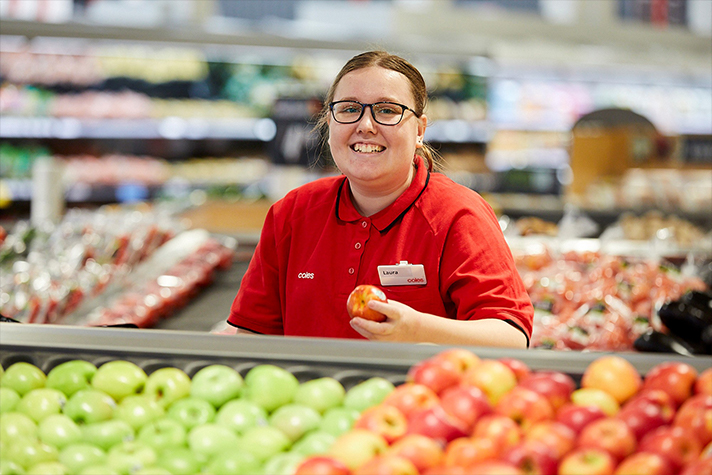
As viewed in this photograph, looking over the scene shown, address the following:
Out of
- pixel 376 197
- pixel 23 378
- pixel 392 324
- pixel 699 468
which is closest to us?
pixel 699 468

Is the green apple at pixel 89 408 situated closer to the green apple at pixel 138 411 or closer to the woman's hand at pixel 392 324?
the green apple at pixel 138 411

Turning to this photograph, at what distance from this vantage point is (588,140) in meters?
5.71

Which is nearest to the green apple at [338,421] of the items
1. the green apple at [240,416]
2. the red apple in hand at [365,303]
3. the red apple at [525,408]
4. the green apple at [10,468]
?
the green apple at [240,416]

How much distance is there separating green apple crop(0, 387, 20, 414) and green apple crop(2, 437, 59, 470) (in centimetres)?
13

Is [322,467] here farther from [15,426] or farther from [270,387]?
[15,426]

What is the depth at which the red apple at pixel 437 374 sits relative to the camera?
3.66ft

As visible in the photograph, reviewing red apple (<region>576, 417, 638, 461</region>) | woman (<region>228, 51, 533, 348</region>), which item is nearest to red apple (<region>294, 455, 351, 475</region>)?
red apple (<region>576, 417, 638, 461</region>)

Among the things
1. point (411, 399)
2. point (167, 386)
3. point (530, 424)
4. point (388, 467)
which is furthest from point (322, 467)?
point (167, 386)

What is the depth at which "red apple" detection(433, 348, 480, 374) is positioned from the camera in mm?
1159

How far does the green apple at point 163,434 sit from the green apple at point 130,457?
0.01 meters

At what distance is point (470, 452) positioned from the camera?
915 mm

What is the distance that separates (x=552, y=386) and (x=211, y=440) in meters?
0.51

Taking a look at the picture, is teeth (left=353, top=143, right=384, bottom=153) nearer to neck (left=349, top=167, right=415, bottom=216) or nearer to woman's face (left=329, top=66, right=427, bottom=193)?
woman's face (left=329, top=66, right=427, bottom=193)

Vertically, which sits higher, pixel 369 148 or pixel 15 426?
pixel 369 148
